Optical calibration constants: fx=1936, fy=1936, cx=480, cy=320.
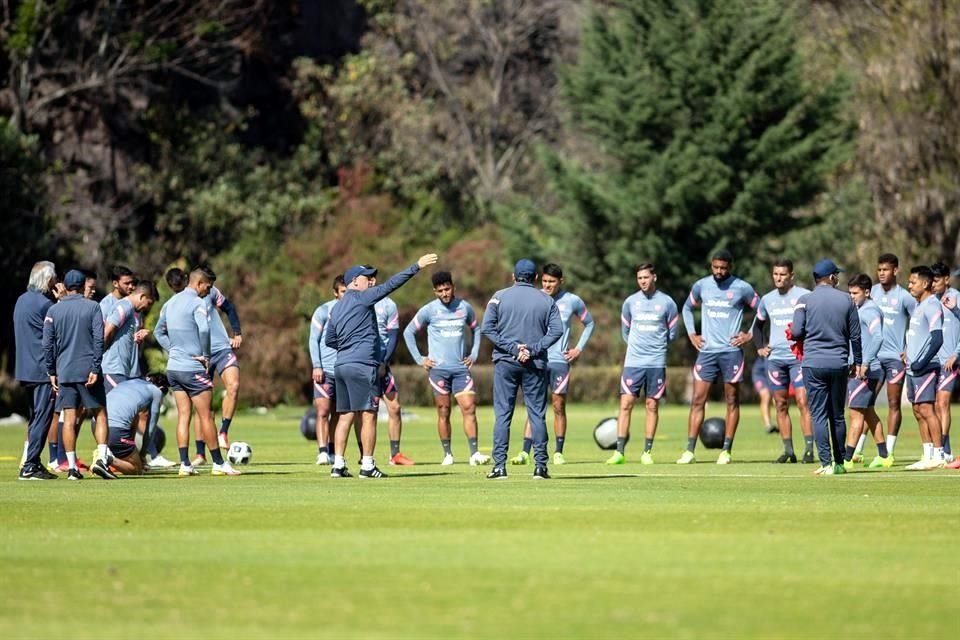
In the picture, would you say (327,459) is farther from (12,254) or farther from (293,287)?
(293,287)

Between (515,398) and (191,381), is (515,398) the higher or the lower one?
the lower one

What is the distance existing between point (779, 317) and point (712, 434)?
3741 millimetres

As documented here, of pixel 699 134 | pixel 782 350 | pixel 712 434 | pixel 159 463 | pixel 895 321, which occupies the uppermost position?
pixel 699 134

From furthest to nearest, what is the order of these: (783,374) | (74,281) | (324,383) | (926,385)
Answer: (783,374) → (324,383) → (926,385) → (74,281)

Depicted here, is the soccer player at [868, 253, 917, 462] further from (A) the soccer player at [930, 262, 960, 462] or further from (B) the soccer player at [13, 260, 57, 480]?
(B) the soccer player at [13, 260, 57, 480]

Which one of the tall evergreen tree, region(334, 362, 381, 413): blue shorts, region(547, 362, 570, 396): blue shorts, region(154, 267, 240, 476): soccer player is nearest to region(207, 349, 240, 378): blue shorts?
region(154, 267, 240, 476): soccer player

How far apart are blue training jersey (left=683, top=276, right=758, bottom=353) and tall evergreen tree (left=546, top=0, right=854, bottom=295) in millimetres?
30823

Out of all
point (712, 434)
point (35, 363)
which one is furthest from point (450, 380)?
point (35, 363)

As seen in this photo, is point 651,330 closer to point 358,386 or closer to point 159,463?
point 358,386

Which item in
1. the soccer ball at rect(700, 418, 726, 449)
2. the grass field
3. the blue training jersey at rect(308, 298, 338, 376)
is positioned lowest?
the grass field

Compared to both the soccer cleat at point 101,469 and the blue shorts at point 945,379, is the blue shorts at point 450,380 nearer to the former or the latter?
the soccer cleat at point 101,469

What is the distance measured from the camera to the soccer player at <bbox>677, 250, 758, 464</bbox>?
2434cm

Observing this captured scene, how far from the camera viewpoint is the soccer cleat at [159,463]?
24.1 metres

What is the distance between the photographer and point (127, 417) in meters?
22.3
